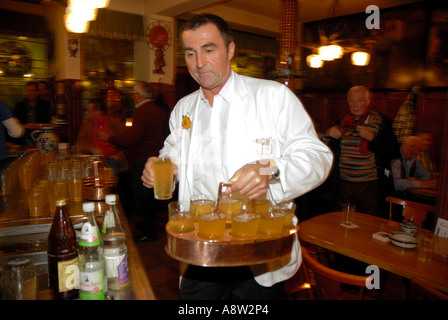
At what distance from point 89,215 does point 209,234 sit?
0.46m

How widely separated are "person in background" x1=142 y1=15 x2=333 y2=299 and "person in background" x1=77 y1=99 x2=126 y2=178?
355 cm

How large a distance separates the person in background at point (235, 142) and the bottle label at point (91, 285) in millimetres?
700

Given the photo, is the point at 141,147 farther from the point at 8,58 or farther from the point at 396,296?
the point at 8,58

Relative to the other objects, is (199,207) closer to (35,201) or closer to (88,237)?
(88,237)

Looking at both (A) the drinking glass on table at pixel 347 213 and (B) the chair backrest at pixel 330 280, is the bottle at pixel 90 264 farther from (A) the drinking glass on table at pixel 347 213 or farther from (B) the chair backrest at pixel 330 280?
(A) the drinking glass on table at pixel 347 213

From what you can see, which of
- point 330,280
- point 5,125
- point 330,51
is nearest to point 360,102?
point 330,51

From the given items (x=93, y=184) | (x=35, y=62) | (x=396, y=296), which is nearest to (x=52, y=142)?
(x=93, y=184)

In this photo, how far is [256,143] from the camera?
1.76 m

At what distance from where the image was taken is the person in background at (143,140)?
14.8ft

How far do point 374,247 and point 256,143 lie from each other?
139 cm

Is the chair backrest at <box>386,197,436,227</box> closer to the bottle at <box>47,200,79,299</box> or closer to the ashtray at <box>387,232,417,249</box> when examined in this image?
the ashtray at <box>387,232,417,249</box>

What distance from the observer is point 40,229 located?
1.84 metres

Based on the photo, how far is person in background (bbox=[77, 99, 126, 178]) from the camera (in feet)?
16.8
